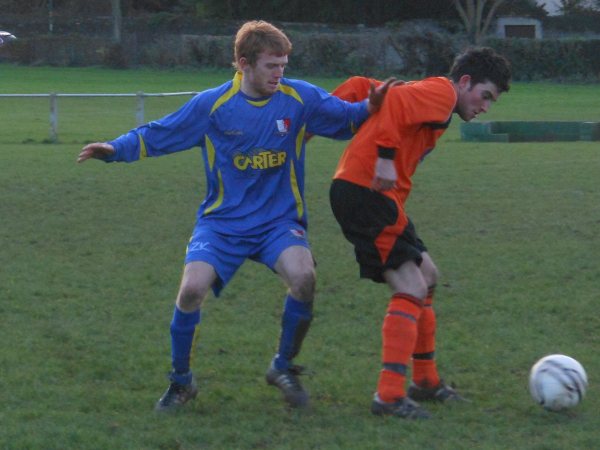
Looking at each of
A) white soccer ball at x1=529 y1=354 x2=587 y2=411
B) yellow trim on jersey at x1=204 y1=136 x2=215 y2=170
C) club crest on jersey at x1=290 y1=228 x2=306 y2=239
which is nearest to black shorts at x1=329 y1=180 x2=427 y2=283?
club crest on jersey at x1=290 y1=228 x2=306 y2=239

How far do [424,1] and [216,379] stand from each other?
160ft

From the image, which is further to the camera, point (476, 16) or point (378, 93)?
point (476, 16)

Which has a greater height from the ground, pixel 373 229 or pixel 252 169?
pixel 252 169

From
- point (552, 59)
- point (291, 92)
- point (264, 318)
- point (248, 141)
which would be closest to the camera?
point (248, 141)

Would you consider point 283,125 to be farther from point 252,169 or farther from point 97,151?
point 97,151

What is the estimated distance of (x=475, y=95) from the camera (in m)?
4.87

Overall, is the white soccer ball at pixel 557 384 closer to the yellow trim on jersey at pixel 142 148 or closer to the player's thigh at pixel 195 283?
the player's thigh at pixel 195 283

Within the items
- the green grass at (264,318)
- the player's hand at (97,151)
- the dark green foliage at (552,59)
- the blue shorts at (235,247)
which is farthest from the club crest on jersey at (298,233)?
the dark green foliage at (552,59)

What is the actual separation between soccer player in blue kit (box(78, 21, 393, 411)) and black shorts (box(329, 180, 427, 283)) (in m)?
0.26

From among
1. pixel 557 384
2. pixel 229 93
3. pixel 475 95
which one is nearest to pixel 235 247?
pixel 229 93

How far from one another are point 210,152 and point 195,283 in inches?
25.5

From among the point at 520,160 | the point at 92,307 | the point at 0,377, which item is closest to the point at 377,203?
the point at 0,377

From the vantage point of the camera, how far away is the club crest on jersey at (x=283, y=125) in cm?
500

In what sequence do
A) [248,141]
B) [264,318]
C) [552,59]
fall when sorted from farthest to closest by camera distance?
[552,59], [264,318], [248,141]
